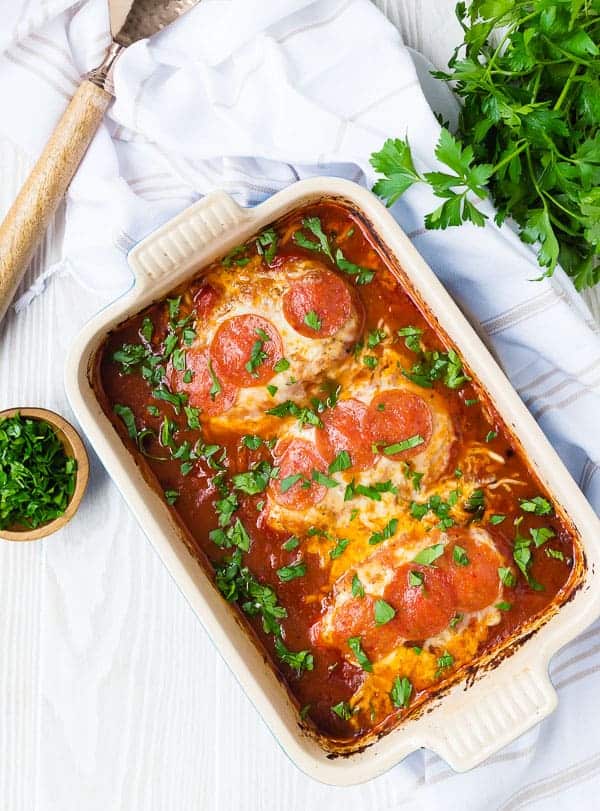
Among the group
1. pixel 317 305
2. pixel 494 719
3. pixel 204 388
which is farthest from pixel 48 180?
pixel 494 719

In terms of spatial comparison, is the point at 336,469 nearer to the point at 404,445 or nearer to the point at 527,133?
the point at 404,445

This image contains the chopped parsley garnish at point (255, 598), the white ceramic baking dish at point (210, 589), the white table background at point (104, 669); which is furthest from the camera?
the white table background at point (104, 669)

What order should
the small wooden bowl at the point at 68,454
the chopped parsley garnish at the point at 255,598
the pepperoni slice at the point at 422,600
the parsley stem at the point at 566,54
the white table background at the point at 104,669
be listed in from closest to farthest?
the parsley stem at the point at 566,54, the pepperoni slice at the point at 422,600, the chopped parsley garnish at the point at 255,598, the small wooden bowl at the point at 68,454, the white table background at the point at 104,669

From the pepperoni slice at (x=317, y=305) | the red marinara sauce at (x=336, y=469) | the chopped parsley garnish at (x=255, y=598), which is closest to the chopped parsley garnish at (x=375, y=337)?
the red marinara sauce at (x=336, y=469)

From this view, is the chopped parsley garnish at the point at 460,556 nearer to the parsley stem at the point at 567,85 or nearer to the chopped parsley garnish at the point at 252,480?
the chopped parsley garnish at the point at 252,480

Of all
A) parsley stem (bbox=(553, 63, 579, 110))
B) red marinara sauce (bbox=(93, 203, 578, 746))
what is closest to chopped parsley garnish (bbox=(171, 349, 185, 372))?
red marinara sauce (bbox=(93, 203, 578, 746))

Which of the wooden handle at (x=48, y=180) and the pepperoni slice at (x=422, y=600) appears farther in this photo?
the wooden handle at (x=48, y=180)

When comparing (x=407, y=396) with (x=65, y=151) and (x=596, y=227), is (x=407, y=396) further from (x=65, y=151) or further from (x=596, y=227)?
(x=65, y=151)

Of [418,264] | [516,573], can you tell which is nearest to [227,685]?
[516,573]
